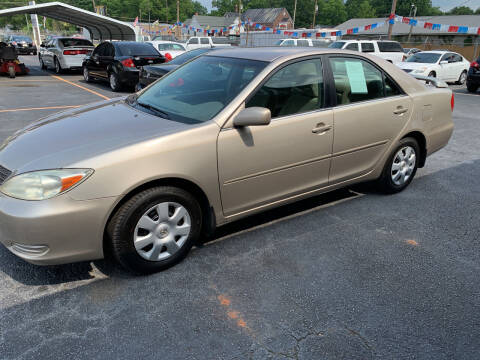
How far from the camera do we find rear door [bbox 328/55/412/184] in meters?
3.70

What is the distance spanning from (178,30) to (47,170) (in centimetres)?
5527

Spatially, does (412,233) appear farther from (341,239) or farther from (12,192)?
(12,192)

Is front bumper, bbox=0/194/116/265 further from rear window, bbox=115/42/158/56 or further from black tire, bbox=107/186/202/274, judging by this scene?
rear window, bbox=115/42/158/56

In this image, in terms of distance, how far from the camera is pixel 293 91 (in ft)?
11.3

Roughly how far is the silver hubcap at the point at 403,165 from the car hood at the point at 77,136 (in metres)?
2.66

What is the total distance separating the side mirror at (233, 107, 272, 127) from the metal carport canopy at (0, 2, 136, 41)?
16776mm

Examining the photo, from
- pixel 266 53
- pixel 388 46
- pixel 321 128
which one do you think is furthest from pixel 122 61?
pixel 388 46

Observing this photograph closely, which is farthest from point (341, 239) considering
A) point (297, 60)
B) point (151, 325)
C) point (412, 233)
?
point (151, 325)

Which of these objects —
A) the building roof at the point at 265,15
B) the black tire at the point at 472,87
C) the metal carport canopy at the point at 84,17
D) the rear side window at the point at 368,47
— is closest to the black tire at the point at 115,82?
the metal carport canopy at the point at 84,17

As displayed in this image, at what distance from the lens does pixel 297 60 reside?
3.47 m

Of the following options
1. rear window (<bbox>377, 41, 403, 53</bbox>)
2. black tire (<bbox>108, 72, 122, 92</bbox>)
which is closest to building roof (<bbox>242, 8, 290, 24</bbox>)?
rear window (<bbox>377, 41, 403, 53</bbox>)

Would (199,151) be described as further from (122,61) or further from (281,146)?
(122,61)

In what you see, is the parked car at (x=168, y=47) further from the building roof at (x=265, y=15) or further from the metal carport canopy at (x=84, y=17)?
the building roof at (x=265, y=15)

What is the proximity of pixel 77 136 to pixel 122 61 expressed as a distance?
975 cm
